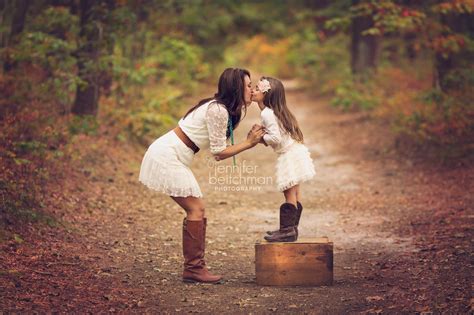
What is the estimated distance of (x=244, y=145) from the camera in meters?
6.08

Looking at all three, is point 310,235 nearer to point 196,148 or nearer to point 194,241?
point 194,241

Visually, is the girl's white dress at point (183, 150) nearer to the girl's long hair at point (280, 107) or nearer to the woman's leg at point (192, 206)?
the woman's leg at point (192, 206)

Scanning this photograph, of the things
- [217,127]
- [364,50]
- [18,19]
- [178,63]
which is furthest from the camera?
[364,50]

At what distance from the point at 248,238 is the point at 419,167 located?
215 inches

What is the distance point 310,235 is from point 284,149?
2.54 m

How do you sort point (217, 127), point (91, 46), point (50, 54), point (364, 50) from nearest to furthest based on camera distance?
point (217, 127), point (50, 54), point (91, 46), point (364, 50)

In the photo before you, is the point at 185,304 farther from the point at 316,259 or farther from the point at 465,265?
the point at 465,265

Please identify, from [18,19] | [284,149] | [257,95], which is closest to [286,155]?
[284,149]

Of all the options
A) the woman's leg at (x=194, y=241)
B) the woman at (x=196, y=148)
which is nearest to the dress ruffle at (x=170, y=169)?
the woman at (x=196, y=148)

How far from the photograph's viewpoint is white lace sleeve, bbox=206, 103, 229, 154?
19.9ft

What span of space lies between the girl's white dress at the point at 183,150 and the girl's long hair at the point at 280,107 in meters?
0.50

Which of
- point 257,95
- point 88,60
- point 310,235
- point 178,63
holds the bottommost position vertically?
point 310,235

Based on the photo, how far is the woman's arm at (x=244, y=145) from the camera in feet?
19.9

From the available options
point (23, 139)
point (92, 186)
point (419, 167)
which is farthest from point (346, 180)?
point (23, 139)
